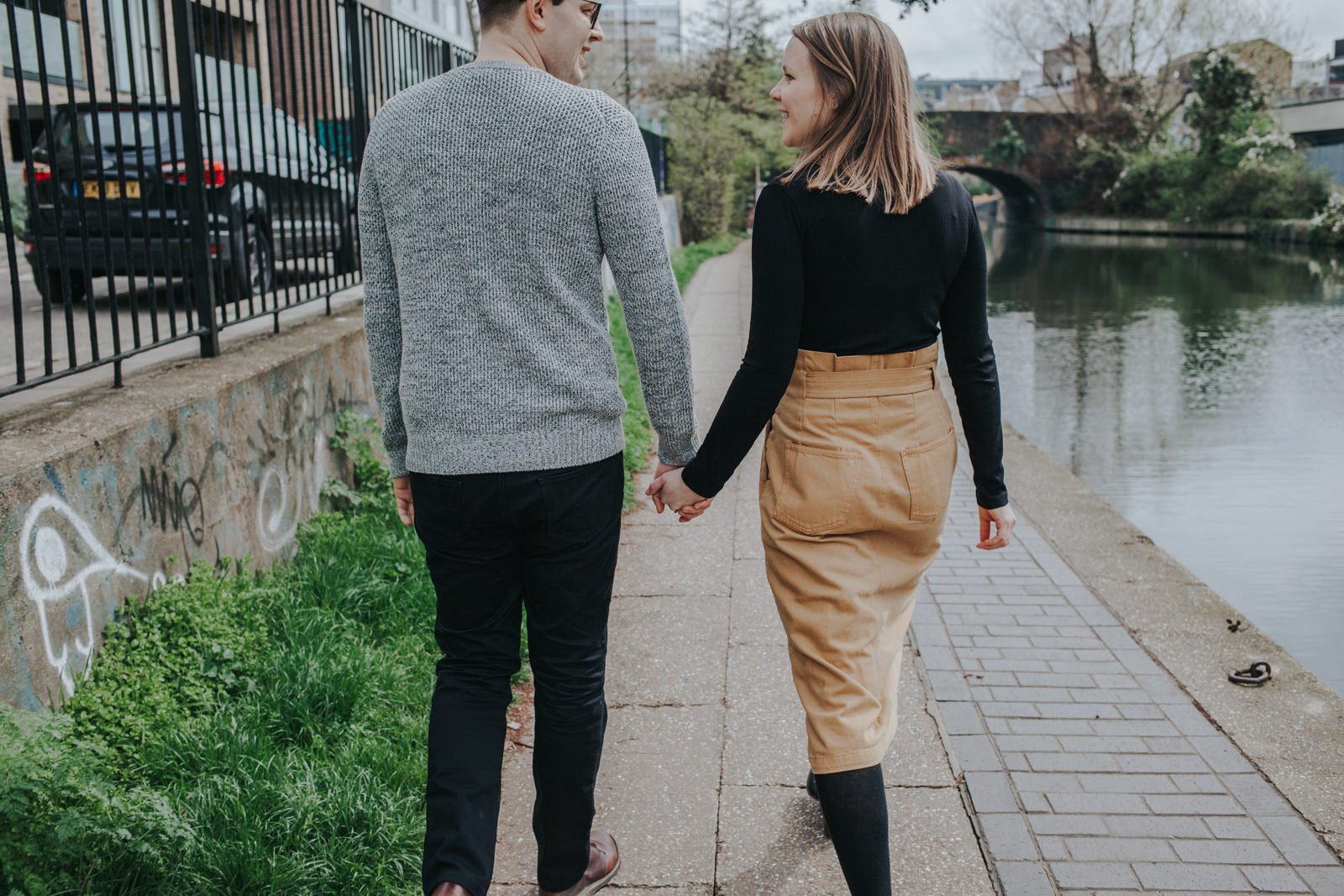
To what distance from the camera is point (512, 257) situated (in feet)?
6.79

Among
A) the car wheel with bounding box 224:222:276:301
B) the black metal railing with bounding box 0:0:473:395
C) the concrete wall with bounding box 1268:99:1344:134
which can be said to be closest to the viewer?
the black metal railing with bounding box 0:0:473:395

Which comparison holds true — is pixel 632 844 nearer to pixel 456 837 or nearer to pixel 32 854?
pixel 456 837

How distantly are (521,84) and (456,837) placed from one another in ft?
4.45

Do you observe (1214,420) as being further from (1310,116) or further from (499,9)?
(1310,116)

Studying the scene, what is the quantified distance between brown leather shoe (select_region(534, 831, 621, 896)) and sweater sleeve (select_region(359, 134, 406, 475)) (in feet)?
3.15

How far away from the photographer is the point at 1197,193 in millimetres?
45719

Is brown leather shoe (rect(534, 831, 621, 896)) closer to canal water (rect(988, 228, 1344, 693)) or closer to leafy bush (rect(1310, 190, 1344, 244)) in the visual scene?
canal water (rect(988, 228, 1344, 693))

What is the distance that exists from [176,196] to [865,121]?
2692 mm

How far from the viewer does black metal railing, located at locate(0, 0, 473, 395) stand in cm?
333

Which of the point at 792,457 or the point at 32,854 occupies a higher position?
the point at 792,457

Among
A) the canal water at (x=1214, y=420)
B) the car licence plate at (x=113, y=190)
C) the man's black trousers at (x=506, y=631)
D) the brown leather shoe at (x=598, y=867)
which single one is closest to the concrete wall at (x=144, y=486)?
the car licence plate at (x=113, y=190)

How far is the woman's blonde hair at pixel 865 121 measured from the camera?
2.18 metres

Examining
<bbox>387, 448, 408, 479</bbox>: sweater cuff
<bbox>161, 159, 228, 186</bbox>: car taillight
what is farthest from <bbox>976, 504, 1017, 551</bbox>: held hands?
<bbox>161, 159, 228, 186</bbox>: car taillight

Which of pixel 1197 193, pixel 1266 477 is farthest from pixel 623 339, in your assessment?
pixel 1197 193
